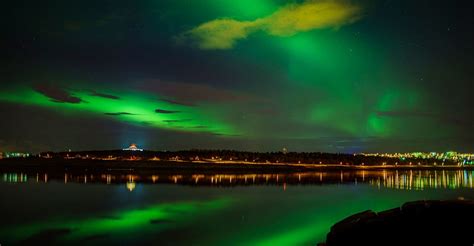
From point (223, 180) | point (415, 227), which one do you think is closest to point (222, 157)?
point (223, 180)

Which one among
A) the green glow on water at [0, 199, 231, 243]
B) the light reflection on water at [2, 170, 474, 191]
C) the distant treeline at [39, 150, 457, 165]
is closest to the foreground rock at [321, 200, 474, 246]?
the green glow on water at [0, 199, 231, 243]

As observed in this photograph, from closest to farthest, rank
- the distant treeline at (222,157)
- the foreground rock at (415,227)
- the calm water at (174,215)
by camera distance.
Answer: the foreground rock at (415,227) < the calm water at (174,215) < the distant treeline at (222,157)

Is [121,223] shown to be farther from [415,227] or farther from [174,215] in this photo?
[415,227]

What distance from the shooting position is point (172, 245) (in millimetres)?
15188

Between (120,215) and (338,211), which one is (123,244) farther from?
(338,211)

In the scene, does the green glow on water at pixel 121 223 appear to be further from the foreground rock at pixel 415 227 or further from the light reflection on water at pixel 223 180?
the light reflection on water at pixel 223 180

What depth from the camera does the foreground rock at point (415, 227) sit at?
10908mm

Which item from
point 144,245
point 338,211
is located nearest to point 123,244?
point 144,245

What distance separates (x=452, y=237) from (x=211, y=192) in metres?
25.7

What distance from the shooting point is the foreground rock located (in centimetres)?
1091

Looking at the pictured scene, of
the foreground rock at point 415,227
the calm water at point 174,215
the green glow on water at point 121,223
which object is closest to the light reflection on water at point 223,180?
the calm water at point 174,215

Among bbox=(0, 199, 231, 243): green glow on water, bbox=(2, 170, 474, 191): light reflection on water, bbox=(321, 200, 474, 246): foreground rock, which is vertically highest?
bbox=(321, 200, 474, 246): foreground rock

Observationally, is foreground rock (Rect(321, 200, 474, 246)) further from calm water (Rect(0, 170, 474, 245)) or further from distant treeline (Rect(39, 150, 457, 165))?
distant treeline (Rect(39, 150, 457, 165))

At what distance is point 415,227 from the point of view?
11.6 m
